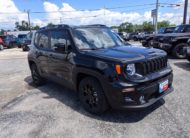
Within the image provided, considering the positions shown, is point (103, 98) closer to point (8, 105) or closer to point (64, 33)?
point (64, 33)

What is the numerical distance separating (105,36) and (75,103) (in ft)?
5.83

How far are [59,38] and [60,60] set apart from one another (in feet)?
1.78

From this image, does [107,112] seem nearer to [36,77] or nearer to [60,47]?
[60,47]

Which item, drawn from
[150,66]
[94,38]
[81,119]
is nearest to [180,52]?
[94,38]

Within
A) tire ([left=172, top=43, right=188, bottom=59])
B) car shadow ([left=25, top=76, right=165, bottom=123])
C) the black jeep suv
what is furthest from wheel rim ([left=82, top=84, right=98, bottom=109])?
tire ([left=172, top=43, right=188, bottom=59])

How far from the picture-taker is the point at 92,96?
3648 mm

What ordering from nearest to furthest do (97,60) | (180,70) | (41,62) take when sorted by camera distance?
(97,60)
(41,62)
(180,70)

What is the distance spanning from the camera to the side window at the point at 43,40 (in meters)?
4.99

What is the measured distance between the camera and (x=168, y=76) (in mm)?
3725

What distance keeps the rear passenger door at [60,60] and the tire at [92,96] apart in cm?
49

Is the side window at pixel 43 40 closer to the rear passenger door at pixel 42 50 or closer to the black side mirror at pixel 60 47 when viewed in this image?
the rear passenger door at pixel 42 50

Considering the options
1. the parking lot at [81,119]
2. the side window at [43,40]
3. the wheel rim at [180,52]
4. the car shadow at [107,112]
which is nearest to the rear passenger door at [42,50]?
the side window at [43,40]

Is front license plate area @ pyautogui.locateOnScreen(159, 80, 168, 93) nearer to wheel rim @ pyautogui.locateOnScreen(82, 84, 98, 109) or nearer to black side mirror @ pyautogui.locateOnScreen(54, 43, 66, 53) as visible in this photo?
wheel rim @ pyautogui.locateOnScreen(82, 84, 98, 109)

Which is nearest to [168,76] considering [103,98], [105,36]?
[103,98]
